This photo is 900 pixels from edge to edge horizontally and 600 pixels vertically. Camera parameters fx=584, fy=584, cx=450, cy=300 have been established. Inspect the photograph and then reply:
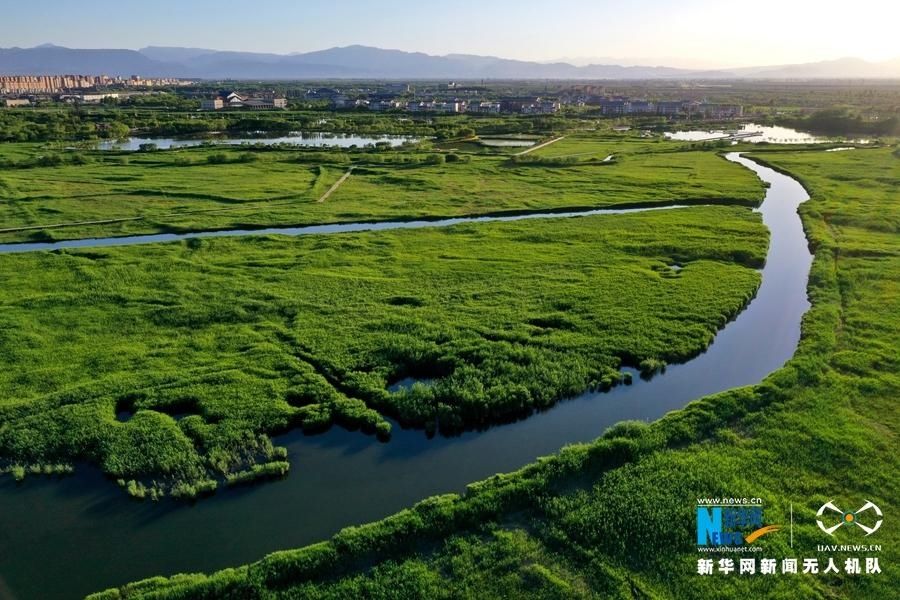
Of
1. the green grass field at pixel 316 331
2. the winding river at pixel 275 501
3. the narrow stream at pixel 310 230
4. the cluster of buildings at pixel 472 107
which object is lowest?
the winding river at pixel 275 501

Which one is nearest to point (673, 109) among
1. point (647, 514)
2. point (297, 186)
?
point (297, 186)

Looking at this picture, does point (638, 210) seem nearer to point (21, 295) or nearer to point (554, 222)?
point (554, 222)

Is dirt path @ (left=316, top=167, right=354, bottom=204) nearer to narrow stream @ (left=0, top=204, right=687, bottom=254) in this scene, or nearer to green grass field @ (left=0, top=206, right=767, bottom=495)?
narrow stream @ (left=0, top=204, right=687, bottom=254)

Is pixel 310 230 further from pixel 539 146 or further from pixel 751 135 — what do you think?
pixel 751 135

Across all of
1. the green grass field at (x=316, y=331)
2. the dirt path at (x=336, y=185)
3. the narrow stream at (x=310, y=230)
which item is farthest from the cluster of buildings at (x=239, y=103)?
the green grass field at (x=316, y=331)

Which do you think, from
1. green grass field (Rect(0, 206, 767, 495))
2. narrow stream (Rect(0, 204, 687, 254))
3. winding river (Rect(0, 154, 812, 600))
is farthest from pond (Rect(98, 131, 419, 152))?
winding river (Rect(0, 154, 812, 600))

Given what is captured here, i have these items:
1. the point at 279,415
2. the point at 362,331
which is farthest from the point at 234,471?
the point at 362,331

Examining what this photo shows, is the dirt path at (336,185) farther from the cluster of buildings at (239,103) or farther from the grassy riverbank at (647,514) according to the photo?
the cluster of buildings at (239,103)
